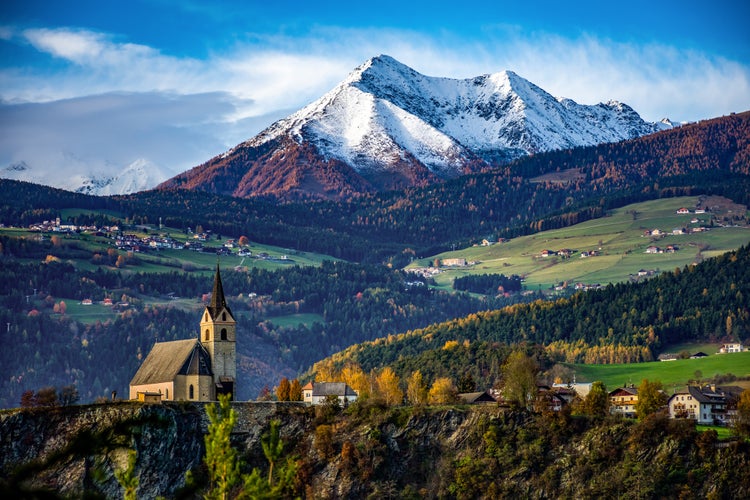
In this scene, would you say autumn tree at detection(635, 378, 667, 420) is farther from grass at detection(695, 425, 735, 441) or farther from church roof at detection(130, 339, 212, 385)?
church roof at detection(130, 339, 212, 385)

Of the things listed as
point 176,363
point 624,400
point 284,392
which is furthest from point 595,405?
point 176,363

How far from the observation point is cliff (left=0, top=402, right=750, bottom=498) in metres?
115

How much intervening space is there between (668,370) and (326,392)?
199 ft

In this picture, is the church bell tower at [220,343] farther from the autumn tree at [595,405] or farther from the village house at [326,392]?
the autumn tree at [595,405]

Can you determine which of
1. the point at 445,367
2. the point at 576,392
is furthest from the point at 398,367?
the point at 576,392

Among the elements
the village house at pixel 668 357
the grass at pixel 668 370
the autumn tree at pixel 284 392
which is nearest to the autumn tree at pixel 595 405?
the grass at pixel 668 370

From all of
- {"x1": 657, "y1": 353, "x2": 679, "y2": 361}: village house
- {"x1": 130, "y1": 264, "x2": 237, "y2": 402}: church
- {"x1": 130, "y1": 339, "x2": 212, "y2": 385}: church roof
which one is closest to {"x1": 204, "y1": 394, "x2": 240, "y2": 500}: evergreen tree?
{"x1": 130, "y1": 264, "x2": 237, "y2": 402}: church

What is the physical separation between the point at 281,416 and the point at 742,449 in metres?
44.3

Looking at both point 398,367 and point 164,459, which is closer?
point 164,459

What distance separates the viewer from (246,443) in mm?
120375

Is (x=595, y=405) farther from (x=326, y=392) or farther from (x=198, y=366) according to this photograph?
(x=198, y=366)

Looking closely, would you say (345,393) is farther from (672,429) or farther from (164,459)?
(672,429)

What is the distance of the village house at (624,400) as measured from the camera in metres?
142

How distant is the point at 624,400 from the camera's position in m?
147
